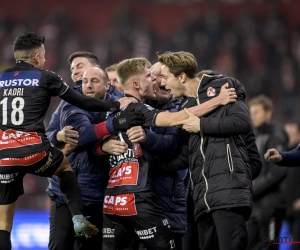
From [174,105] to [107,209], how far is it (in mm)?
1180

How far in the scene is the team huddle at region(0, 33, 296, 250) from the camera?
15.4 feet

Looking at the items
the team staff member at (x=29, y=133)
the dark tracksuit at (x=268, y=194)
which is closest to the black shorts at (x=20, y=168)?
the team staff member at (x=29, y=133)

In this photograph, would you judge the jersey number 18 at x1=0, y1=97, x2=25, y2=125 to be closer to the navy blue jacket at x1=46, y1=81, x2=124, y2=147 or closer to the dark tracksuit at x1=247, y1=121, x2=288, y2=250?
the navy blue jacket at x1=46, y1=81, x2=124, y2=147

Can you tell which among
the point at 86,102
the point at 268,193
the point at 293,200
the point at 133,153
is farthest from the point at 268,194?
the point at 86,102

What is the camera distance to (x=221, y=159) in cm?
468

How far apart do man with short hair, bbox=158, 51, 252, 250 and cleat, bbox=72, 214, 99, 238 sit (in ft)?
2.89

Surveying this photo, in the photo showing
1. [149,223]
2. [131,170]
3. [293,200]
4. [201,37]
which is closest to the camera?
[149,223]

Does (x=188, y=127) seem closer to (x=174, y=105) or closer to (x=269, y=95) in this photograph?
(x=174, y=105)

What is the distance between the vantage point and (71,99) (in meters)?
5.15

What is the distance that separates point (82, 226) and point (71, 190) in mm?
358

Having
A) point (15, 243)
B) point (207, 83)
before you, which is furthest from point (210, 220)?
point (15, 243)

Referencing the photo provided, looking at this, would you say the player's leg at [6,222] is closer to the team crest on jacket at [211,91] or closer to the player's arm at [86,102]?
the player's arm at [86,102]

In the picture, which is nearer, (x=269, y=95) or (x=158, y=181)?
(x=158, y=181)

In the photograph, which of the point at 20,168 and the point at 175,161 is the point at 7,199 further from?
the point at 175,161
